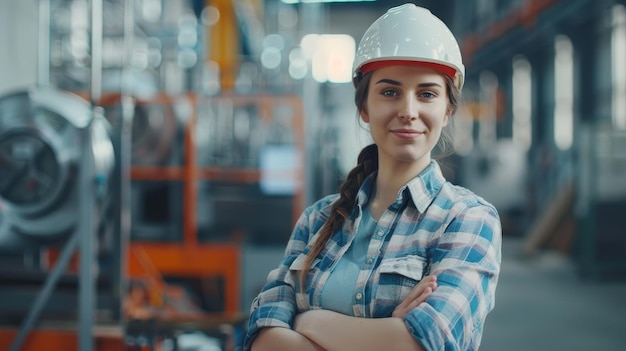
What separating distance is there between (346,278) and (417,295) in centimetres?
18

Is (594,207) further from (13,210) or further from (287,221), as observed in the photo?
(13,210)

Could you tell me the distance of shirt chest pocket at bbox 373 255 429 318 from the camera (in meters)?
1.39

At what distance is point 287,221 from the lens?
5.73m

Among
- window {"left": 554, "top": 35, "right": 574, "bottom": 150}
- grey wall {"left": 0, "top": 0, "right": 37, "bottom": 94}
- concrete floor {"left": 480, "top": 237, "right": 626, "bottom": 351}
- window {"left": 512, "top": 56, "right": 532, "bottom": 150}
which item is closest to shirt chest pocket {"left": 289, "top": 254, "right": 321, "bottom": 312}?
concrete floor {"left": 480, "top": 237, "right": 626, "bottom": 351}

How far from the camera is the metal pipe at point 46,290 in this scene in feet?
8.93

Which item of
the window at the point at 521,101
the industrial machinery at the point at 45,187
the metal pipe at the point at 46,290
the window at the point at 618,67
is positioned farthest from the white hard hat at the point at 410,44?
the window at the point at 521,101

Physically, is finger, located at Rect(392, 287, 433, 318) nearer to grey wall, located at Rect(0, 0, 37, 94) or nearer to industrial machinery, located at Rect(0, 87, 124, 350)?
industrial machinery, located at Rect(0, 87, 124, 350)

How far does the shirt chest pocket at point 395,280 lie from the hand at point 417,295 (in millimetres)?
28

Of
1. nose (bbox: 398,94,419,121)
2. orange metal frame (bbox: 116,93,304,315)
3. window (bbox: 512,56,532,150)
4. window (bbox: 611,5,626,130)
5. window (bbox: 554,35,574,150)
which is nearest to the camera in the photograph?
nose (bbox: 398,94,419,121)

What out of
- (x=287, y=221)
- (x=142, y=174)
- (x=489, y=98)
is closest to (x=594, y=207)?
(x=287, y=221)

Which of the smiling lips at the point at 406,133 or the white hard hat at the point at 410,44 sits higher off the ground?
the white hard hat at the point at 410,44

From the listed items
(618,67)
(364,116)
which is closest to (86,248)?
(364,116)

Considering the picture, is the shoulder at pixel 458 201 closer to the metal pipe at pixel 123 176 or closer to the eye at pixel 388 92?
Result: the eye at pixel 388 92

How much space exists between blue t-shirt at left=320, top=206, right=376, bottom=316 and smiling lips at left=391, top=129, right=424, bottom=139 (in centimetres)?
23
